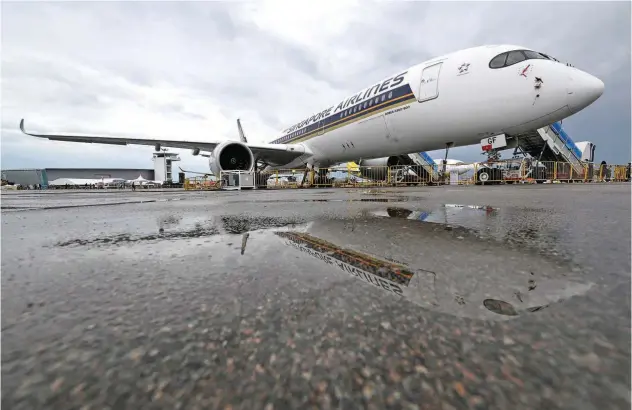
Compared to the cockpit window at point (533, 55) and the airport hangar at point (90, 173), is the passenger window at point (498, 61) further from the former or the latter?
the airport hangar at point (90, 173)

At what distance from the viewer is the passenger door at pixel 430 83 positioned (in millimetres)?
7899

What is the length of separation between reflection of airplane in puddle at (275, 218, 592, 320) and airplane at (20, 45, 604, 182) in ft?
23.3

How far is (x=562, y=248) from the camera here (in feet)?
4.15

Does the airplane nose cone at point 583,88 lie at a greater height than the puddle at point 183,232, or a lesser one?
greater

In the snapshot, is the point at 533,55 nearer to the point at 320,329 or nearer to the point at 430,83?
the point at 430,83

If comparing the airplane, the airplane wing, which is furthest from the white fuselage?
the airplane wing

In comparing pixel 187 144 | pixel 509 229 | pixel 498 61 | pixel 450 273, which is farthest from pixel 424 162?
pixel 450 273

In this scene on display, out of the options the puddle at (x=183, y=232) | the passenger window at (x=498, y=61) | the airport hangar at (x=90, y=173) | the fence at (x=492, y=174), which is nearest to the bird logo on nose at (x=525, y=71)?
the passenger window at (x=498, y=61)

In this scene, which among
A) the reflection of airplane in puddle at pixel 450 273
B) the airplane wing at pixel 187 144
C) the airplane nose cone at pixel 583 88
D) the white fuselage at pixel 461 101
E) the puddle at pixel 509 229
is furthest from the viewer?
the airplane wing at pixel 187 144

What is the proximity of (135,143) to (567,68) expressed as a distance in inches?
588

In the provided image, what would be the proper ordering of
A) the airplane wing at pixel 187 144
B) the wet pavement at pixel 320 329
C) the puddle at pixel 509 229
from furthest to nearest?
the airplane wing at pixel 187 144 → the puddle at pixel 509 229 → the wet pavement at pixel 320 329

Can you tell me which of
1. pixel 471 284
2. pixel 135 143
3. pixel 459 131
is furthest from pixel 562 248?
pixel 135 143

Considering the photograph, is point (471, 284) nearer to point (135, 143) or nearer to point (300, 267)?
point (300, 267)

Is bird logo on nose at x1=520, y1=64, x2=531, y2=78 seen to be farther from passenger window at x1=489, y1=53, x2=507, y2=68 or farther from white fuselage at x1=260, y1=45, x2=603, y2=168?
passenger window at x1=489, y1=53, x2=507, y2=68
